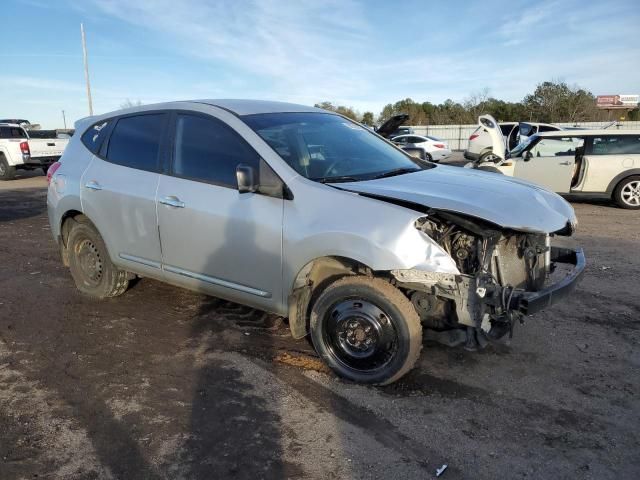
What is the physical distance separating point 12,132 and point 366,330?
19323 mm

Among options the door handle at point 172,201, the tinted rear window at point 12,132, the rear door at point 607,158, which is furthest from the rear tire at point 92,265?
the tinted rear window at point 12,132

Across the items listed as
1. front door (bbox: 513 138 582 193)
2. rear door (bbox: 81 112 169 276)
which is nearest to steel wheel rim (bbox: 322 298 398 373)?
rear door (bbox: 81 112 169 276)

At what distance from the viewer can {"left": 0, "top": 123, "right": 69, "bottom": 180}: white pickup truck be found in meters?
Result: 17.5

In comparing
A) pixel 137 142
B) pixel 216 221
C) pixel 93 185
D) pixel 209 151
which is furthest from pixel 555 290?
pixel 93 185

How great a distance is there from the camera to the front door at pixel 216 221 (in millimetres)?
3715

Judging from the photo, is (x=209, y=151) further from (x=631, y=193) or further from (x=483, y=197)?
(x=631, y=193)

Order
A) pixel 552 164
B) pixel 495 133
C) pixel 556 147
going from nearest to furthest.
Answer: pixel 552 164 < pixel 556 147 < pixel 495 133

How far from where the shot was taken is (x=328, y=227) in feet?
11.0

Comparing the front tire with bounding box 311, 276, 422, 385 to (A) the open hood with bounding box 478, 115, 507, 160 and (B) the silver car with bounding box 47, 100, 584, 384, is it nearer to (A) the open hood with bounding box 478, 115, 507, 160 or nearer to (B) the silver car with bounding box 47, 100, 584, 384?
(B) the silver car with bounding box 47, 100, 584, 384

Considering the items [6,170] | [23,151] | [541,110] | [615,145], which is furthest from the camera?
[541,110]

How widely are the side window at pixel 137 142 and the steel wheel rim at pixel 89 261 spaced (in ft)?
3.20

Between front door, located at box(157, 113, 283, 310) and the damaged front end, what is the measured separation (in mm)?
1005

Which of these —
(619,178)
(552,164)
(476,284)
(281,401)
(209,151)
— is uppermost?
(209,151)

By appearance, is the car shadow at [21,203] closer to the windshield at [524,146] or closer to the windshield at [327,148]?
the windshield at [327,148]
